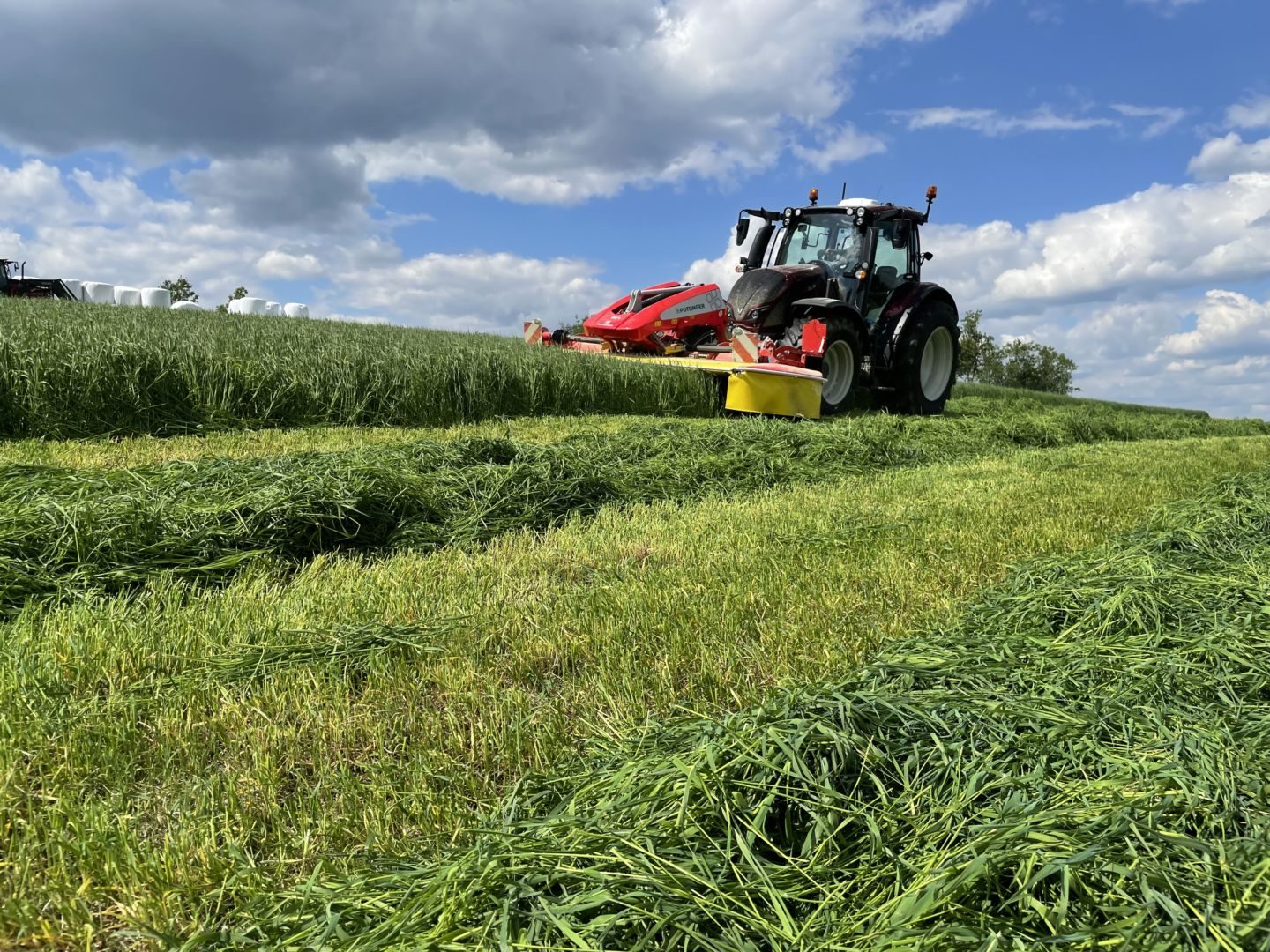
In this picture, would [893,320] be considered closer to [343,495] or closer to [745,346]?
[745,346]

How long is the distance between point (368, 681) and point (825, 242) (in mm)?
9964

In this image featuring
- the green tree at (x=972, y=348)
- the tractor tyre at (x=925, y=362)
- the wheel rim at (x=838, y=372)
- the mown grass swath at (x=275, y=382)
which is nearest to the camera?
the mown grass swath at (x=275, y=382)

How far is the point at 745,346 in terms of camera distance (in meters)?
9.31

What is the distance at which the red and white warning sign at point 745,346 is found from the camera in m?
9.30

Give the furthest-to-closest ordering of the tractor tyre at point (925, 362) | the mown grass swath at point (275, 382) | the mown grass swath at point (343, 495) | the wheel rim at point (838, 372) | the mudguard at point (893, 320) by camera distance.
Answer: the tractor tyre at point (925, 362)
the mudguard at point (893, 320)
the wheel rim at point (838, 372)
the mown grass swath at point (275, 382)
the mown grass swath at point (343, 495)

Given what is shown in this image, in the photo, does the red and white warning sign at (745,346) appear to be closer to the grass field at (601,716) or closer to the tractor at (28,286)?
Answer: the grass field at (601,716)

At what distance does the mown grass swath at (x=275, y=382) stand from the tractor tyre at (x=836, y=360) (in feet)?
4.62

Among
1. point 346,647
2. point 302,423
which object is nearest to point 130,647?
point 346,647

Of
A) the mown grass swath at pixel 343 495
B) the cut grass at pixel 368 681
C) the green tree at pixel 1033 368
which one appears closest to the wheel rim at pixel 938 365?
the mown grass swath at pixel 343 495

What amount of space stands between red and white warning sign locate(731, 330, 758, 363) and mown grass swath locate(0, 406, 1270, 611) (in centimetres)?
269

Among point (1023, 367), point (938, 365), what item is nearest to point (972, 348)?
point (1023, 367)

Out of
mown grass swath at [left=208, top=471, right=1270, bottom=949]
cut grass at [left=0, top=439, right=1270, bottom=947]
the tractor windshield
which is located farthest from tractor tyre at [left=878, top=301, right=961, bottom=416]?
mown grass swath at [left=208, top=471, right=1270, bottom=949]

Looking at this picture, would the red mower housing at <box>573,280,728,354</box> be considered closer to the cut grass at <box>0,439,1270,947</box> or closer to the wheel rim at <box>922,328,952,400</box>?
the wheel rim at <box>922,328,952,400</box>

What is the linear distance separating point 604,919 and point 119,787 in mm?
1274
